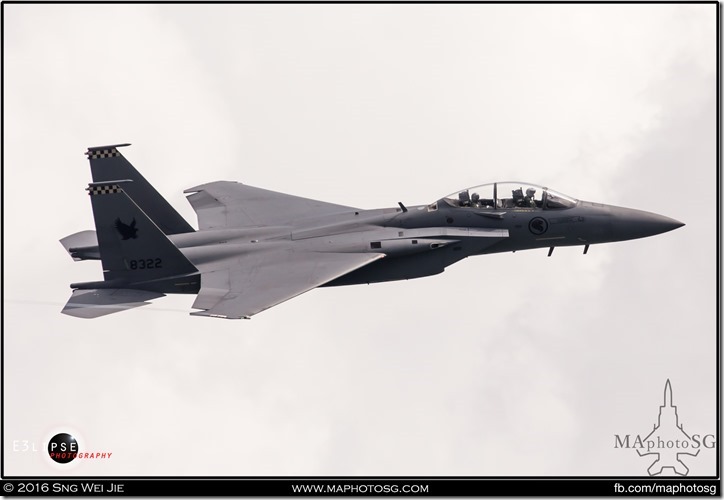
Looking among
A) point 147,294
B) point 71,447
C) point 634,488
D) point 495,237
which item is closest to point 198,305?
point 147,294

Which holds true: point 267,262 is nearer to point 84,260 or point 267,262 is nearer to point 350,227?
point 350,227

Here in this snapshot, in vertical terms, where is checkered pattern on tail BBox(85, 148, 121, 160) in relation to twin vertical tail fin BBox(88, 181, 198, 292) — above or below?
above

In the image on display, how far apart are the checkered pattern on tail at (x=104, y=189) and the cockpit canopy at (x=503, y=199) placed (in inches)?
301

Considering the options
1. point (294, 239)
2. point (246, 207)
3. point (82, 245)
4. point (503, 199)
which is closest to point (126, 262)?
point (82, 245)

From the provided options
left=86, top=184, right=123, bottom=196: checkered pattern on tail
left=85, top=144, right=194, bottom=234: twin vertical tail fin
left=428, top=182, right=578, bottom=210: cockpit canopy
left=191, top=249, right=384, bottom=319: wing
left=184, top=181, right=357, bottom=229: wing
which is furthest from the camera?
left=184, top=181, right=357, bottom=229: wing

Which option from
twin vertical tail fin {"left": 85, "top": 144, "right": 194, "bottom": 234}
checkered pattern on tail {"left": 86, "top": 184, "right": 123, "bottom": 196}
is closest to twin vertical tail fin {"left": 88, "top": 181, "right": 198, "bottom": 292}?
checkered pattern on tail {"left": 86, "top": 184, "right": 123, "bottom": 196}

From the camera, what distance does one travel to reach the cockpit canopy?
3456cm

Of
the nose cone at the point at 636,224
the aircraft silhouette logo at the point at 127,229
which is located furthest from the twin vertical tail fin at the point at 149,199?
the nose cone at the point at 636,224

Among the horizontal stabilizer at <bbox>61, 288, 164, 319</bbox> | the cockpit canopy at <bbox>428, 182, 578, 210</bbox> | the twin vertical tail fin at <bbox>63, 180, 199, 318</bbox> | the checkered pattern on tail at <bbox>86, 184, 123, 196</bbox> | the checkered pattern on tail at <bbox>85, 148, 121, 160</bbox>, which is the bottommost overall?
the horizontal stabilizer at <bbox>61, 288, 164, 319</bbox>

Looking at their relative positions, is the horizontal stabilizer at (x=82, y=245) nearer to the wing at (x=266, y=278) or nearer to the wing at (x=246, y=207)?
the wing at (x=246, y=207)

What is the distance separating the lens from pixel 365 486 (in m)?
28.5

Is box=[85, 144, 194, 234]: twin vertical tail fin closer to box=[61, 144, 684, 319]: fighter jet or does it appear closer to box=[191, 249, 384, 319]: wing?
box=[61, 144, 684, 319]: fighter jet

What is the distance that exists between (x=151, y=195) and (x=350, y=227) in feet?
18.3

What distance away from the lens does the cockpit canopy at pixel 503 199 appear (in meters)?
34.6
